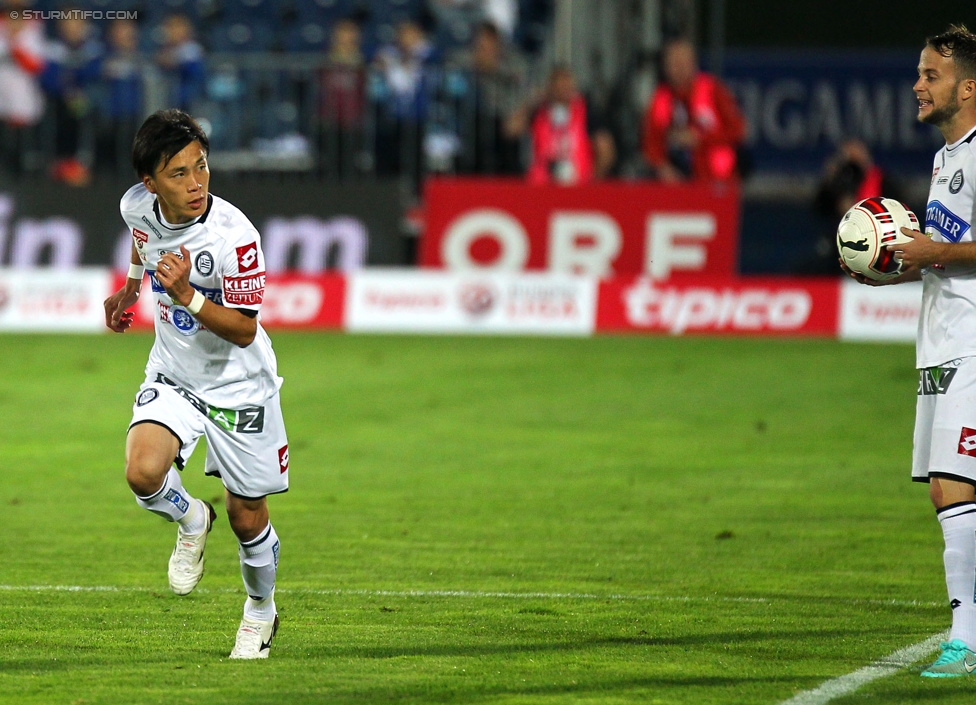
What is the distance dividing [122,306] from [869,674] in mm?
3369

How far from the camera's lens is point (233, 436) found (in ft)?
20.5

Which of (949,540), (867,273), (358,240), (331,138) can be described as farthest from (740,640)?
(331,138)

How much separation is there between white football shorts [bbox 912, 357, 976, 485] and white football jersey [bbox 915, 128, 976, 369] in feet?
0.19

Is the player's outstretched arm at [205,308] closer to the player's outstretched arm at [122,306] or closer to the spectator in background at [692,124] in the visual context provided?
the player's outstretched arm at [122,306]

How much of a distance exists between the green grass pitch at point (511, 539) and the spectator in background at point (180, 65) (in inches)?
184

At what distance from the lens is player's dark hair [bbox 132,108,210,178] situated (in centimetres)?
616

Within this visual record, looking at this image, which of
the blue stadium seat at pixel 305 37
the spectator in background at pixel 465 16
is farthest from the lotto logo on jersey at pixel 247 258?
the blue stadium seat at pixel 305 37

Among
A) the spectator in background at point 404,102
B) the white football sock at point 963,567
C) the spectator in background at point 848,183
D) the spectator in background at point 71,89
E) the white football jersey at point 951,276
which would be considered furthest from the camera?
the spectator in background at point 71,89

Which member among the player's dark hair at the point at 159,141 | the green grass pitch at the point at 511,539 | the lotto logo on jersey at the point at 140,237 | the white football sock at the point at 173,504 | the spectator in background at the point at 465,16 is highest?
the spectator in background at the point at 465,16

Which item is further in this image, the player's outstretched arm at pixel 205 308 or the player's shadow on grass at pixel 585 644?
the player's shadow on grass at pixel 585 644

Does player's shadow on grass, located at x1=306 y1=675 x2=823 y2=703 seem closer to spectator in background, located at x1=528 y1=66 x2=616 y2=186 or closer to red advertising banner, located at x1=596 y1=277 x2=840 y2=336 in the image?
red advertising banner, located at x1=596 y1=277 x2=840 y2=336

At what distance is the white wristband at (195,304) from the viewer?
6.06 m

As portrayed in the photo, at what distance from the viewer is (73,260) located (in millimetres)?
20188

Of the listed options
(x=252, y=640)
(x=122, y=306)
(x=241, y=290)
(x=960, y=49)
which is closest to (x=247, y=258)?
(x=241, y=290)
